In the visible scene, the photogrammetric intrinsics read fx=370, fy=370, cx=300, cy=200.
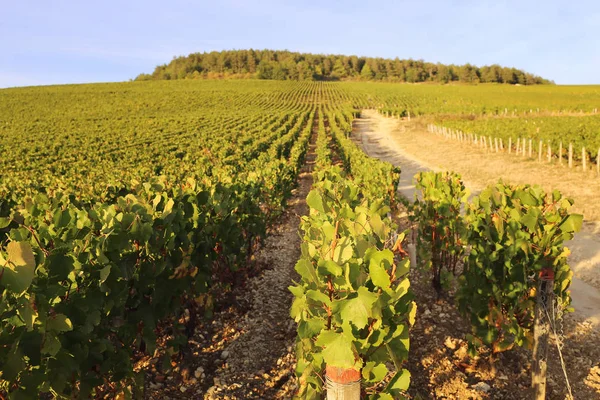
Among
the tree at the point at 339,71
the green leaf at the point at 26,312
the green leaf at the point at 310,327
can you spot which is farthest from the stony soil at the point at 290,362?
the tree at the point at 339,71

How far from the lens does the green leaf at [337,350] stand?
1951 millimetres

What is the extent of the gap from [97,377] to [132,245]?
3.83ft

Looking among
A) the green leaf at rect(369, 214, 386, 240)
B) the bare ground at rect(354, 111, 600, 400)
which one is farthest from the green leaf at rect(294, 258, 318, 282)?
the bare ground at rect(354, 111, 600, 400)

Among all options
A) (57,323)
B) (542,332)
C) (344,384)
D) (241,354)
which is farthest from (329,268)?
(241,354)

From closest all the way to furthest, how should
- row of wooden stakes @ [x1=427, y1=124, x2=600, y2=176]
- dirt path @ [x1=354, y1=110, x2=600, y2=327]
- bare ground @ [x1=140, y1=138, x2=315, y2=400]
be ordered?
1. bare ground @ [x1=140, y1=138, x2=315, y2=400]
2. dirt path @ [x1=354, y1=110, x2=600, y2=327]
3. row of wooden stakes @ [x1=427, y1=124, x2=600, y2=176]

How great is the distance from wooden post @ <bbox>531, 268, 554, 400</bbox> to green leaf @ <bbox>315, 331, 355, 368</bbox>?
2.76 meters

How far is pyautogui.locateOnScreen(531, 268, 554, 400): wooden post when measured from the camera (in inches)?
147

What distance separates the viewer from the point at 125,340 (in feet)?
11.8

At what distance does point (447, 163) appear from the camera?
72.5 feet

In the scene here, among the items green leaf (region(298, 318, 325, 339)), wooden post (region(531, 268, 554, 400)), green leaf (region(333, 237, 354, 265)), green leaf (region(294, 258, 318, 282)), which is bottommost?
wooden post (region(531, 268, 554, 400))

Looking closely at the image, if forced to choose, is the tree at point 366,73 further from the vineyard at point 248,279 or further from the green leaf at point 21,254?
the green leaf at point 21,254

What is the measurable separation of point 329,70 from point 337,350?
15112 centimetres

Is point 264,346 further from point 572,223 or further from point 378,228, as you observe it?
point 572,223

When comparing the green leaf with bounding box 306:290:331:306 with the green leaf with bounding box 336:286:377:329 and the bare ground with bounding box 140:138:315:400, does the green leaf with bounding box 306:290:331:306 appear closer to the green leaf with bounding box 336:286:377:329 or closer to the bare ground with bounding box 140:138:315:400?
the green leaf with bounding box 336:286:377:329
